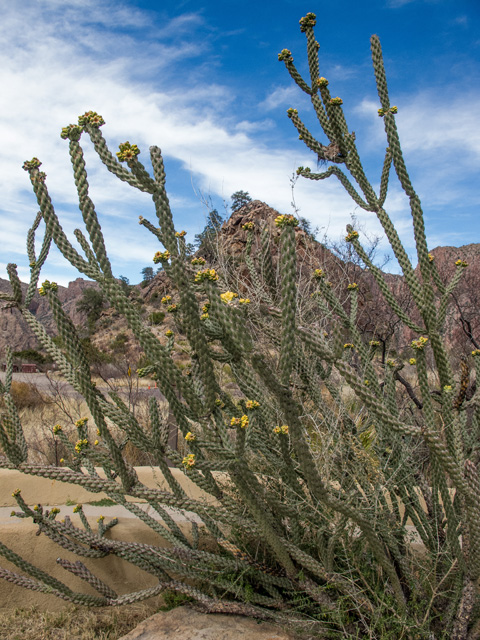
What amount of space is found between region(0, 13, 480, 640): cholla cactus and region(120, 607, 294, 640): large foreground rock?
0.30 ft

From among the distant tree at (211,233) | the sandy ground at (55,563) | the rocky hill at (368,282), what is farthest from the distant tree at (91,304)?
the sandy ground at (55,563)

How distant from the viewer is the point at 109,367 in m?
19.3

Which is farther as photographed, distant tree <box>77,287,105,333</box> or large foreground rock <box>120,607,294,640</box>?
distant tree <box>77,287,105,333</box>

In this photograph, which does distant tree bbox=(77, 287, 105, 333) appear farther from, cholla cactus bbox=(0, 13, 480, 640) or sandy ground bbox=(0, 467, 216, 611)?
cholla cactus bbox=(0, 13, 480, 640)

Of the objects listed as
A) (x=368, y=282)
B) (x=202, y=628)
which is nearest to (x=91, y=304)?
(x=368, y=282)

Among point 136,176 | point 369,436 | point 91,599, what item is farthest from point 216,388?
point 369,436

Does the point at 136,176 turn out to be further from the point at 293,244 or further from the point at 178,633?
the point at 178,633

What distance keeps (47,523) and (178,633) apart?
1447mm

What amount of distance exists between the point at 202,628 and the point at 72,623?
161cm

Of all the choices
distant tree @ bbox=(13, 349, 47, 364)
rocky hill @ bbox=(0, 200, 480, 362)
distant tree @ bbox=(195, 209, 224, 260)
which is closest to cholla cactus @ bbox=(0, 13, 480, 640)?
rocky hill @ bbox=(0, 200, 480, 362)

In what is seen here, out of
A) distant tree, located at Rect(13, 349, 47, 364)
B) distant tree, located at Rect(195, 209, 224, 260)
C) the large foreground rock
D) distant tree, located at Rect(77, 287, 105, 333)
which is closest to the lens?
the large foreground rock

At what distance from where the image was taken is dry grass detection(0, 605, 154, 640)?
3955 mm

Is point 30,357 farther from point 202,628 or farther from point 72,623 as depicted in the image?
point 202,628

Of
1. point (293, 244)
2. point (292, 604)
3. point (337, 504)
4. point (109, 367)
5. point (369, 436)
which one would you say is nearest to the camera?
point (293, 244)
